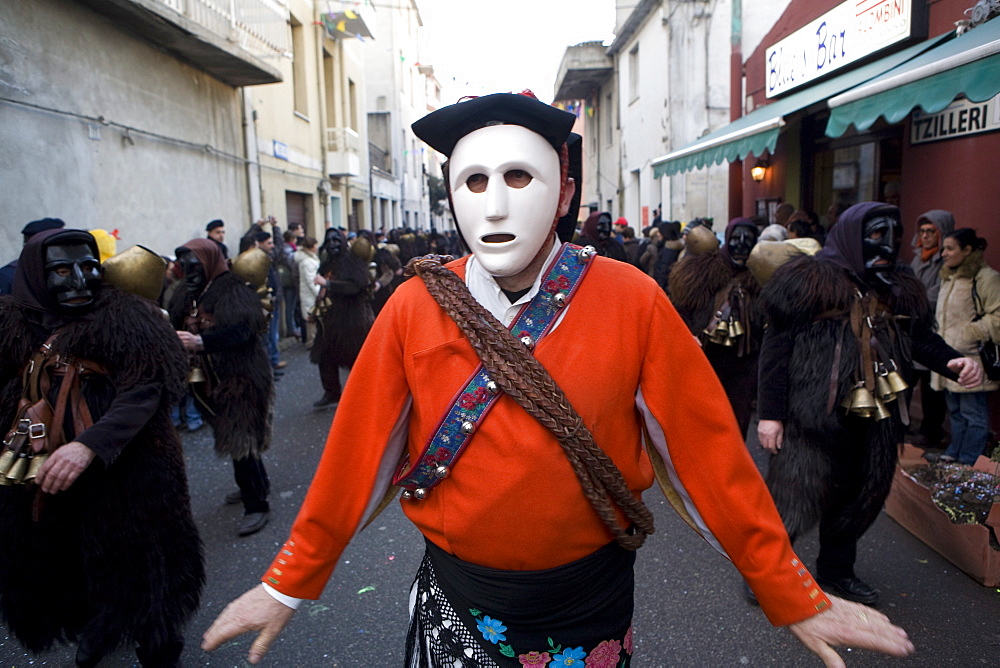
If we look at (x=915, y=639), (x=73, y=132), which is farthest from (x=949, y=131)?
(x=73, y=132)

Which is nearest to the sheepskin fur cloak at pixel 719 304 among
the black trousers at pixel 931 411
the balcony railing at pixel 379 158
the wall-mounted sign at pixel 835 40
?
the black trousers at pixel 931 411

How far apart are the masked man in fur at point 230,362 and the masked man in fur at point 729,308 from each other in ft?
9.50

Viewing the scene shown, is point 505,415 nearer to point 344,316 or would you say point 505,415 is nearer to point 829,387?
point 829,387

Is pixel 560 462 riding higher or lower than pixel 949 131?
lower

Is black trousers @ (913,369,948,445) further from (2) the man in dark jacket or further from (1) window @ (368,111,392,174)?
(1) window @ (368,111,392,174)

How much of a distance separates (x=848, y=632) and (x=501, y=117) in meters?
1.38

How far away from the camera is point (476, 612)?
1.74m

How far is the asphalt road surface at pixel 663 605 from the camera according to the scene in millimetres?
3158

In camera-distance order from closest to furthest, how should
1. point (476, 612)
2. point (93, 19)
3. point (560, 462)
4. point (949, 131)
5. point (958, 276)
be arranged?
point (560, 462), point (476, 612), point (958, 276), point (949, 131), point (93, 19)

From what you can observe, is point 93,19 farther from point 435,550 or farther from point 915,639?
point 915,639

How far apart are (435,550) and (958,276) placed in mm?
4850

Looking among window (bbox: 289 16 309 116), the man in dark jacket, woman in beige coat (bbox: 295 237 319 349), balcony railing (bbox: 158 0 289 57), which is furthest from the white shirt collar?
window (bbox: 289 16 309 116)

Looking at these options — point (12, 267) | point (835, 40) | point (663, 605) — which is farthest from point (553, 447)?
point (835, 40)

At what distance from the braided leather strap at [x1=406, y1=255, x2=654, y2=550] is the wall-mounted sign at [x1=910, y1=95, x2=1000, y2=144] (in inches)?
213
